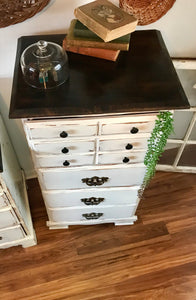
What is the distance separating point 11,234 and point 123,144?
772mm

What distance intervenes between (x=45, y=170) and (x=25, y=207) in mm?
505

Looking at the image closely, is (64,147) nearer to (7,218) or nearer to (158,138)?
(158,138)

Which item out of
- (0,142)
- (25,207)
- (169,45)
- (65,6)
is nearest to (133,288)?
(25,207)

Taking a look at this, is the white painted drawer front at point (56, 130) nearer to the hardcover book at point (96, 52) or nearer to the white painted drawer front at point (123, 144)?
the white painted drawer front at point (123, 144)

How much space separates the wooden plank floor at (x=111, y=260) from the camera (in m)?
1.43

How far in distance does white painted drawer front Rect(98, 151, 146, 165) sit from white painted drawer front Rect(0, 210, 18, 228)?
47cm

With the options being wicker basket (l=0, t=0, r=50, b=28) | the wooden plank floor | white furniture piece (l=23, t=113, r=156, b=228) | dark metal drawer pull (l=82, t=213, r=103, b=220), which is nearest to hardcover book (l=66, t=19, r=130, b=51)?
wicker basket (l=0, t=0, r=50, b=28)

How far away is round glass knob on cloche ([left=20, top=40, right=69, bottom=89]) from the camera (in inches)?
36.0

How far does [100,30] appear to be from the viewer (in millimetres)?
918

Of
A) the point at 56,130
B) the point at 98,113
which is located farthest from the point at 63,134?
the point at 98,113

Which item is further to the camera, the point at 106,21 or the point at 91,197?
the point at 91,197

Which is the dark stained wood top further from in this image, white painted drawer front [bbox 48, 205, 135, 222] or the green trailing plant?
white painted drawer front [bbox 48, 205, 135, 222]

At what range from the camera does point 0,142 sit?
3.92ft

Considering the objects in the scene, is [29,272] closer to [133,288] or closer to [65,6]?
[133,288]
